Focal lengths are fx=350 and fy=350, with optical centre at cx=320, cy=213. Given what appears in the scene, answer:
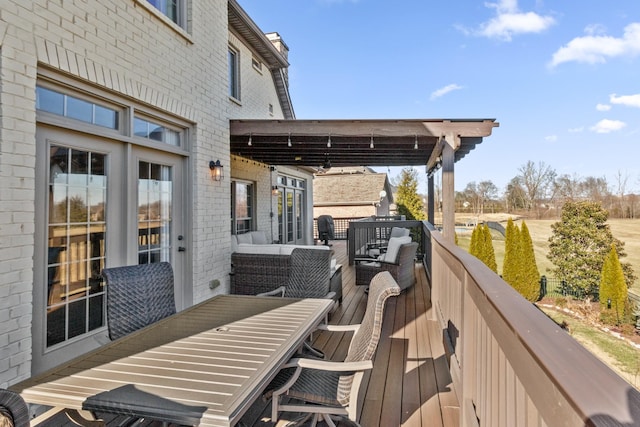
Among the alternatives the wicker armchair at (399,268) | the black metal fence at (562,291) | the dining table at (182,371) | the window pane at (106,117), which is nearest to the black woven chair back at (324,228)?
the wicker armchair at (399,268)

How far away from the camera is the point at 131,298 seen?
2.43 meters

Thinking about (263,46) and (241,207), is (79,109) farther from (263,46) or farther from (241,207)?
(263,46)

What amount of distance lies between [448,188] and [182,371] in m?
4.77

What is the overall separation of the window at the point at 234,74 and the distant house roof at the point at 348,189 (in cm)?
1302

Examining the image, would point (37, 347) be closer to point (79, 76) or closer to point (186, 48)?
point (79, 76)

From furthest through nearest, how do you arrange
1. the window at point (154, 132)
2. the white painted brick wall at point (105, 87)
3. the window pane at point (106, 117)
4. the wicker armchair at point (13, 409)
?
1. the window at point (154, 132)
2. the window pane at point (106, 117)
3. the white painted brick wall at point (105, 87)
4. the wicker armchair at point (13, 409)

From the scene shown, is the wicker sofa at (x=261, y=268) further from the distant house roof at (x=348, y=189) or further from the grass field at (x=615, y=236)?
the distant house roof at (x=348, y=189)

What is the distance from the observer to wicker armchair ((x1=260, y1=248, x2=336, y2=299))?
3932 mm

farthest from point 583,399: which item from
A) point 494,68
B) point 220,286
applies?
point 494,68

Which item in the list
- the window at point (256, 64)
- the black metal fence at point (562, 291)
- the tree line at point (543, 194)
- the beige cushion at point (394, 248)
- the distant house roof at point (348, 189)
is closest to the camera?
the beige cushion at point (394, 248)

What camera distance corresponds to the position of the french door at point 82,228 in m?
2.79

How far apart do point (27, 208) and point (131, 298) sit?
104cm

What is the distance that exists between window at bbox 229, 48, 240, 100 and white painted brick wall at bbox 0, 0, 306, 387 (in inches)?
80.5

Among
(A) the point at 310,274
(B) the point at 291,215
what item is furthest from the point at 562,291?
(A) the point at 310,274
